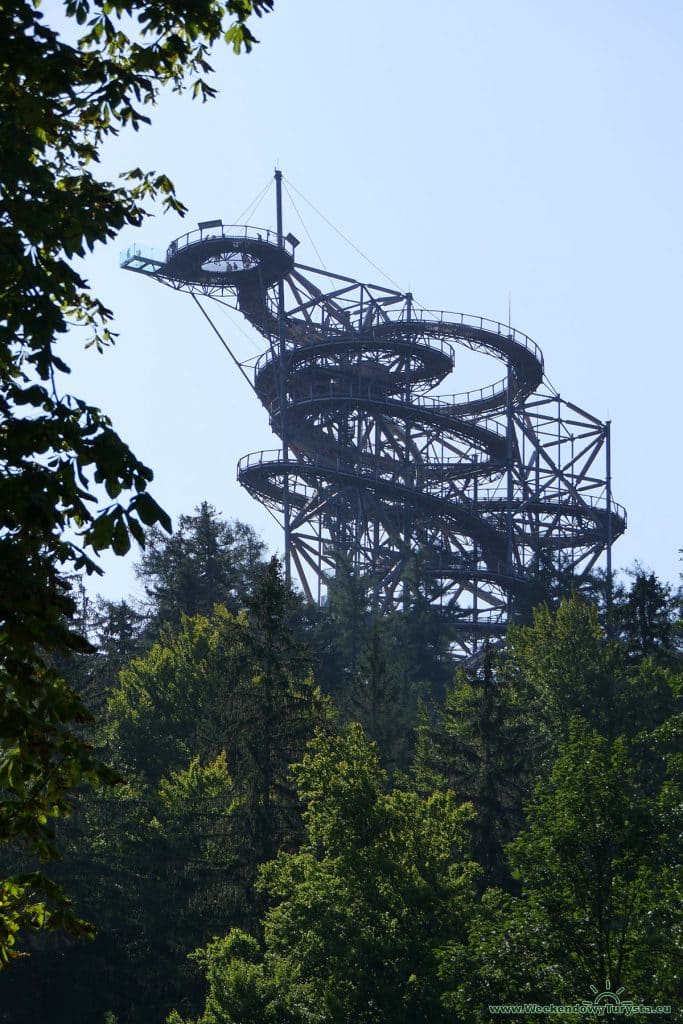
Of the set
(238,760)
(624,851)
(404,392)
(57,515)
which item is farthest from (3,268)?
(404,392)

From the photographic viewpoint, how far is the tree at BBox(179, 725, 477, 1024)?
27328 millimetres

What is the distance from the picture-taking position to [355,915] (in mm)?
28594

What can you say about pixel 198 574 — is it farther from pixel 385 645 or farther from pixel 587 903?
pixel 587 903

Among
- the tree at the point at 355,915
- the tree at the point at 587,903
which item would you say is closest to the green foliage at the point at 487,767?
the tree at the point at 355,915

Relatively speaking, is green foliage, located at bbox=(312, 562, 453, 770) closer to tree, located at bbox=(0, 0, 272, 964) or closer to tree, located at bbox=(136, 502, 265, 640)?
tree, located at bbox=(136, 502, 265, 640)

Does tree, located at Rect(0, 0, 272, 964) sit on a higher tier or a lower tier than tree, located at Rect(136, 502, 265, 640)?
lower

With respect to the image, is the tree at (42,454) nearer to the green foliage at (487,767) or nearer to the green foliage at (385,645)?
the green foliage at (487,767)

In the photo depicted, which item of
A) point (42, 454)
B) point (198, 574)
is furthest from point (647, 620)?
point (42, 454)

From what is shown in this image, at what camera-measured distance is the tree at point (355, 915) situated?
1076 inches

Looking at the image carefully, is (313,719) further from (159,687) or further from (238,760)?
(159,687)

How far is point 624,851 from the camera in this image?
25547 mm

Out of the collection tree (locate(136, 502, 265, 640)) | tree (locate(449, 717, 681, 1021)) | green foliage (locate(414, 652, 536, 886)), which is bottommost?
tree (locate(449, 717, 681, 1021))

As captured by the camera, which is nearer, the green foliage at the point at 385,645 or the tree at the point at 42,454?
the tree at the point at 42,454

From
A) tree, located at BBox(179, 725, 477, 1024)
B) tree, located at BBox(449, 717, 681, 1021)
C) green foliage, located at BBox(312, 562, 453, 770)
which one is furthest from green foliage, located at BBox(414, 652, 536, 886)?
green foliage, located at BBox(312, 562, 453, 770)
